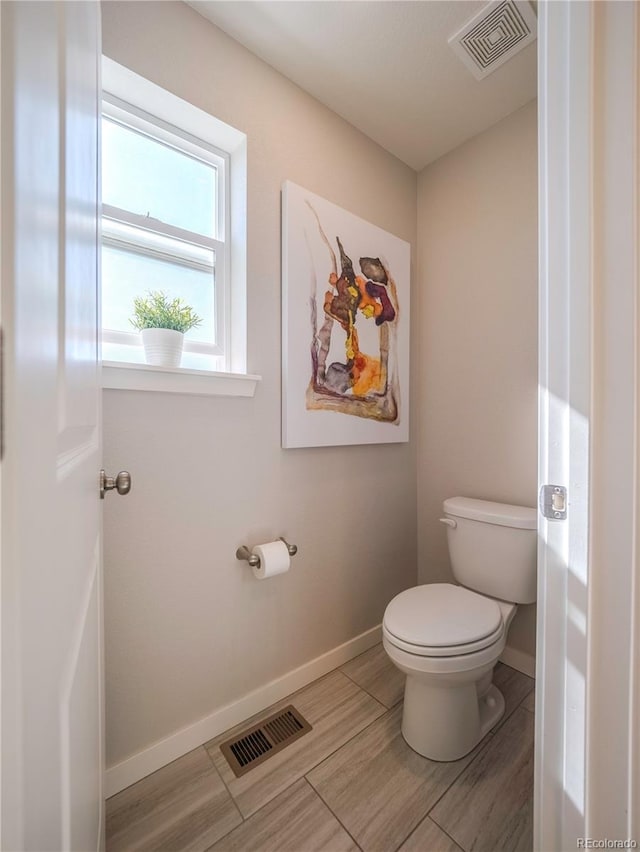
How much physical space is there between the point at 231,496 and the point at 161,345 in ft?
1.90

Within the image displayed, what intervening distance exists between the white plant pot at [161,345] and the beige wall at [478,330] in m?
1.36

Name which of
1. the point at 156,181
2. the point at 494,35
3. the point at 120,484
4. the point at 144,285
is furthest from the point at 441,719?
the point at 494,35

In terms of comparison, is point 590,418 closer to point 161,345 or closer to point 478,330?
point 161,345

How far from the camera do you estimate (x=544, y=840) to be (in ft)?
2.20

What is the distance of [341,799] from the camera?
108cm

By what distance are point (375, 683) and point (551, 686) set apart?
110cm

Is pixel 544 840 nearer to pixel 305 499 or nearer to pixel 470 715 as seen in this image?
pixel 470 715

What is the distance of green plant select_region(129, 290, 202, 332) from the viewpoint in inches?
46.0

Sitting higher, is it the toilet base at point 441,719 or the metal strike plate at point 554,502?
the metal strike plate at point 554,502

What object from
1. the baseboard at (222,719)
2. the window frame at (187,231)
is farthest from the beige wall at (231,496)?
the window frame at (187,231)

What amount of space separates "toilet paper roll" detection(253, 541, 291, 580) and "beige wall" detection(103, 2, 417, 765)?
3.4 inches

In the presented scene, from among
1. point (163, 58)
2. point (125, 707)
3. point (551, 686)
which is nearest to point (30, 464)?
point (551, 686)

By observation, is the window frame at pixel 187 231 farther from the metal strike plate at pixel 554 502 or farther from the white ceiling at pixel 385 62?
the metal strike plate at pixel 554 502

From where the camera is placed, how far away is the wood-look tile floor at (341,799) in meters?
0.97
